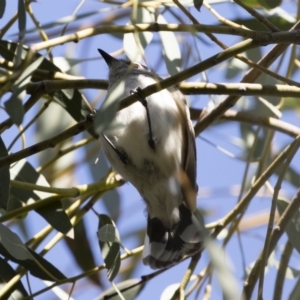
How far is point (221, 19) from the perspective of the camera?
6.80 feet

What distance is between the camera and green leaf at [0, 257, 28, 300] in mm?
2037

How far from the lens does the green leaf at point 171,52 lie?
2.48 m

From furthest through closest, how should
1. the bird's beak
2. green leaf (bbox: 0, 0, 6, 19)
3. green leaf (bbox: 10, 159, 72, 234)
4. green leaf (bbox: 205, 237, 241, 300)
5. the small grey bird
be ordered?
the bird's beak < the small grey bird < green leaf (bbox: 10, 159, 72, 234) < green leaf (bbox: 0, 0, 6, 19) < green leaf (bbox: 205, 237, 241, 300)

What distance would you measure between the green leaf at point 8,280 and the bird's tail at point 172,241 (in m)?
0.51

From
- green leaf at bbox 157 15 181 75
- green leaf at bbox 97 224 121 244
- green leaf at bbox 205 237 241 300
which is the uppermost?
green leaf at bbox 157 15 181 75

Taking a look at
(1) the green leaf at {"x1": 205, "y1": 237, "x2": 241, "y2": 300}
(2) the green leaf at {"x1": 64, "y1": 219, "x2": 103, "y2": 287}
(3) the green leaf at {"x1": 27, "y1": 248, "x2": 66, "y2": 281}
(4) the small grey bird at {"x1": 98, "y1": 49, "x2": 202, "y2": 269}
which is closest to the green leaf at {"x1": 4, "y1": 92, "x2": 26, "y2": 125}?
(1) the green leaf at {"x1": 205, "y1": 237, "x2": 241, "y2": 300}

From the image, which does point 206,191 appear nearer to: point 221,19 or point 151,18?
point 151,18

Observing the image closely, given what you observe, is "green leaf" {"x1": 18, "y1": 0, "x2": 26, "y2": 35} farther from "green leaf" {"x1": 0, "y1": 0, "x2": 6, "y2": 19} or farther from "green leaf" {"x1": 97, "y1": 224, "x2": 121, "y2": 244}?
"green leaf" {"x1": 97, "y1": 224, "x2": 121, "y2": 244}

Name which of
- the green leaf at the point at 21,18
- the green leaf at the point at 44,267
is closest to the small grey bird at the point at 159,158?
the green leaf at the point at 44,267

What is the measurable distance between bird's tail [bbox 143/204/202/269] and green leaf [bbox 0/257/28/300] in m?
0.51

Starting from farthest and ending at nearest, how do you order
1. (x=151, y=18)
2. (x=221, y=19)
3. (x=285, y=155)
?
(x=151, y=18) < (x=285, y=155) < (x=221, y=19)

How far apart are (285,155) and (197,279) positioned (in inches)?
19.8

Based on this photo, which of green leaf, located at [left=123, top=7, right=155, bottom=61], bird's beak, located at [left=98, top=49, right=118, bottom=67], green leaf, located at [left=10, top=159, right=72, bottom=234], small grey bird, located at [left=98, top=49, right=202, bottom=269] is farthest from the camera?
bird's beak, located at [left=98, top=49, right=118, bottom=67]

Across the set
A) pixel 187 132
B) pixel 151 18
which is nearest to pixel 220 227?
pixel 187 132
